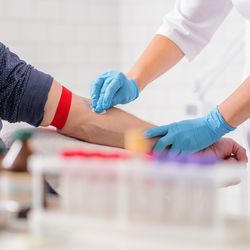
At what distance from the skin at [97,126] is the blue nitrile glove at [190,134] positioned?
0.03 m

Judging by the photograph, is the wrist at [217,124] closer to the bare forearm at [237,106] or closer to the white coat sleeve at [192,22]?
the bare forearm at [237,106]

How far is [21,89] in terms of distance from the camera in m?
1.55

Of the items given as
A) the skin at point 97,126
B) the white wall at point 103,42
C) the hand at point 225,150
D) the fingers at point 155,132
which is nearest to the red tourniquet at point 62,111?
the skin at point 97,126

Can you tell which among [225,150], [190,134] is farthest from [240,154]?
[190,134]

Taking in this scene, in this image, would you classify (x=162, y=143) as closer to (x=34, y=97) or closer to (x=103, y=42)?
(x=34, y=97)

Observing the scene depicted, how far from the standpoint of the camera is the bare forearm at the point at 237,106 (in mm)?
1473

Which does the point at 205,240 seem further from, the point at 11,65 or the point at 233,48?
the point at 233,48

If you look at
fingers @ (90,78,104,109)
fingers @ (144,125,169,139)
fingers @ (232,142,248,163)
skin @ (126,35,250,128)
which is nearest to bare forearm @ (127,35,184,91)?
skin @ (126,35,250,128)

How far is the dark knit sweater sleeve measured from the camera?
1.55 meters

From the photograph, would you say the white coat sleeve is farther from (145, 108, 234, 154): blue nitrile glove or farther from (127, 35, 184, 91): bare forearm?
(145, 108, 234, 154): blue nitrile glove

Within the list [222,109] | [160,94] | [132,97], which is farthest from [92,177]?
[160,94]

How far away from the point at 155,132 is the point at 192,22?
461mm

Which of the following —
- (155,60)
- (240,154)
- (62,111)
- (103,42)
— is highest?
(103,42)

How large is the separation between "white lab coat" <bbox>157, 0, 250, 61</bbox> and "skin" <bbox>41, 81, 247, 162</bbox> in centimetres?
36
